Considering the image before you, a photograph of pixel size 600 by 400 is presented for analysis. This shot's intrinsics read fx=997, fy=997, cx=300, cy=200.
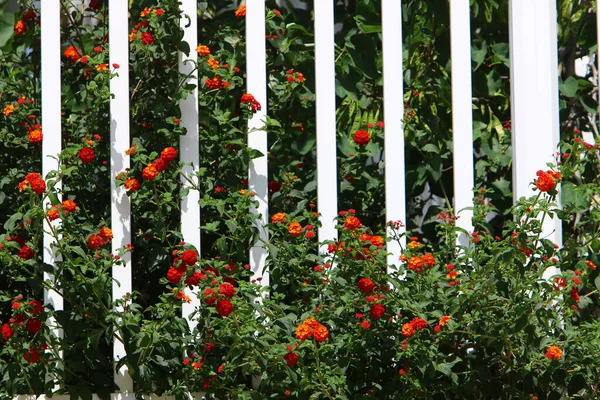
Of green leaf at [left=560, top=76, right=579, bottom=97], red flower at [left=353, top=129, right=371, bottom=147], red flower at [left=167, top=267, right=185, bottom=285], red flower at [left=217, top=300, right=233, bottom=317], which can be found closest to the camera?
red flower at [left=217, top=300, right=233, bottom=317]

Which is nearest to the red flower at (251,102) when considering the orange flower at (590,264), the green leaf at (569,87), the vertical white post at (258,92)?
the vertical white post at (258,92)

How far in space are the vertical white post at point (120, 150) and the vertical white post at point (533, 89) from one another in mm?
1143

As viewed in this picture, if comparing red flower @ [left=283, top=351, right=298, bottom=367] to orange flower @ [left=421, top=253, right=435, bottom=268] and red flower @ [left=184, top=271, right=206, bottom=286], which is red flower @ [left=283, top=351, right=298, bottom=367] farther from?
orange flower @ [left=421, top=253, right=435, bottom=268]

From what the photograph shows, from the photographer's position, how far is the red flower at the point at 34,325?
269 centimetres

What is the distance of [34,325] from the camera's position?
8.84 feet

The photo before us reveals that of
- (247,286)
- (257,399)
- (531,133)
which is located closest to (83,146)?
(247,286)

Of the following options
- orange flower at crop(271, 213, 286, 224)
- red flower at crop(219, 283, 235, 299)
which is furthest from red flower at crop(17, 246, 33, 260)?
orange flower at crop(271, 213, 286, 224)

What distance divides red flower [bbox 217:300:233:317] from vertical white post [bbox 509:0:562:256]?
955 millimetres

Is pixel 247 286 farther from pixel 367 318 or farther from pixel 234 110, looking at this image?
pixel 234 110

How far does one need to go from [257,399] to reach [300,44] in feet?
3.88

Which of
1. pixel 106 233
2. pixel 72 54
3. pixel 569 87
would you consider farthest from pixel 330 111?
pixel 569 87

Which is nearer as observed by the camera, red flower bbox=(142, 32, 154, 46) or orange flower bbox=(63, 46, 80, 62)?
red flower bbox=(142, 32, 154, 46)

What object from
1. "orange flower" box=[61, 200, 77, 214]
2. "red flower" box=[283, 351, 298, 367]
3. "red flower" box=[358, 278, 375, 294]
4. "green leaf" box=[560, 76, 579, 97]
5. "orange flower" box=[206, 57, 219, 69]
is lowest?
"red flower" box=[283, 351, 298, 367]

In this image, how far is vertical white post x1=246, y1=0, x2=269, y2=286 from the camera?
2.88 m
